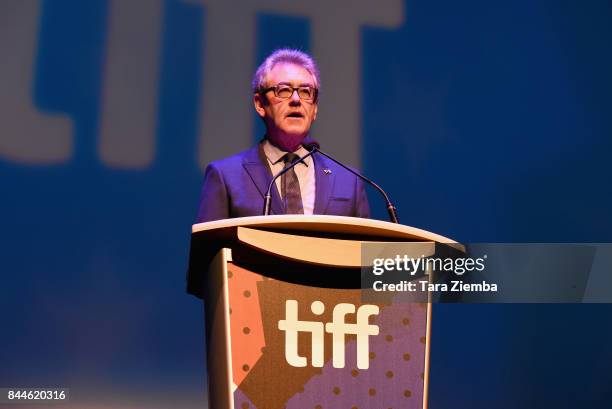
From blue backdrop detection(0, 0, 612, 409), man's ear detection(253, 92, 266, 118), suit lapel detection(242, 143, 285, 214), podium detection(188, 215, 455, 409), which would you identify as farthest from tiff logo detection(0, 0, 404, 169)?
podium detection(188, 215, 455, 409)

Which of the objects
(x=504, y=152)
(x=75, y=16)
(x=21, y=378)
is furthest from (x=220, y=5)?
(x=21, y=378)

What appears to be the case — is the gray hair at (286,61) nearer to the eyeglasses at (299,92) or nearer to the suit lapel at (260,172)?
the eyeglasses at (299,92)

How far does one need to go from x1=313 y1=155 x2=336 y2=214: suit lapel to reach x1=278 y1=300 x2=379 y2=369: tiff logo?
58cm

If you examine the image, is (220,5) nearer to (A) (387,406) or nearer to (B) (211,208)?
(B) (211,208)

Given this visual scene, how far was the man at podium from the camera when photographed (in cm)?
205

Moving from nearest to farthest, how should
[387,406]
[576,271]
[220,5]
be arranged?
[387,406] < [576,271] < [220,5]

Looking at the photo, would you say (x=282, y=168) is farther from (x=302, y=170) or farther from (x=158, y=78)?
(x=158, y=78)

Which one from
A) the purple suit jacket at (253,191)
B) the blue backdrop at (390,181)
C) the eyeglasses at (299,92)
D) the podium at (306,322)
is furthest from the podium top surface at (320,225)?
the blue backdrop at (390,181)

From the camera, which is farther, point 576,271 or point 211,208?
point 576,271

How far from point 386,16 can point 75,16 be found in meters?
1.25

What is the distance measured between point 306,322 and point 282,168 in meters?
0.74

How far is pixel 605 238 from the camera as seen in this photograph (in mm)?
3357

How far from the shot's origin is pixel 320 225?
1473 mm

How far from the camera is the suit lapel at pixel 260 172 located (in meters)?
2.00
